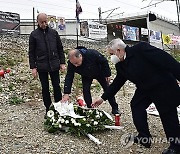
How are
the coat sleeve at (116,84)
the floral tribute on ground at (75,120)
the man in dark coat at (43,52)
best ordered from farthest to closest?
1. the man in dark coat at (43,52)
2. the floral tribute on ground at (75,120)
3. the coat sleeve at (116,84)

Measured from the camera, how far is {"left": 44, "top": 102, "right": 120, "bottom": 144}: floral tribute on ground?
481 centimetres

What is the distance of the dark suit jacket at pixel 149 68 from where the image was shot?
12.0ft

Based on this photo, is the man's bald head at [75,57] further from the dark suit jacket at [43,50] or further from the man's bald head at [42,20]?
the man's bald head at [42,20]

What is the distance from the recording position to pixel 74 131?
4.84 meters

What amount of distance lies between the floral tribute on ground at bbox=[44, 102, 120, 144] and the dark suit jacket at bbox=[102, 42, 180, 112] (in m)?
1.16

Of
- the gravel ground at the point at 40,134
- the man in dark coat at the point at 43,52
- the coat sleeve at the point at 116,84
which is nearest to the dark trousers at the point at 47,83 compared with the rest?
the man in dark coat at the point at 43,52

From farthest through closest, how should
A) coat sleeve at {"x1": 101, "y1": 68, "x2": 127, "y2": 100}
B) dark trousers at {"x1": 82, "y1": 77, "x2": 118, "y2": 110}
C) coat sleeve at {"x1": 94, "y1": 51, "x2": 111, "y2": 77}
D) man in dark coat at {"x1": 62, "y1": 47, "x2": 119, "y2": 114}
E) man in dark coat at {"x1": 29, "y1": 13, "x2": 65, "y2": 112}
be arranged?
1. dark trousers at {"x1": 82, "y1": 77, "x2": 118, "y2": 110}
2. man in dark coat at {"x1": 29, "y1": 13, "x2": 65, "y2": 112}
3. coat sleeve at {"x1": 94, "y1": 51, "x2": 111, "y2": 77}
4. man in dark coat at {"x1": 62, "y1": 47, "x2": 119, "y2": 114}
5. coat sleeve at {"x1": 101, "y1": 68, "x2": 127, "y2": 100}

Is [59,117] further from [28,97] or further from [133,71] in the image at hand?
[28,97]

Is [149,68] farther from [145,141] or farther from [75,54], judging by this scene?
[75,54]

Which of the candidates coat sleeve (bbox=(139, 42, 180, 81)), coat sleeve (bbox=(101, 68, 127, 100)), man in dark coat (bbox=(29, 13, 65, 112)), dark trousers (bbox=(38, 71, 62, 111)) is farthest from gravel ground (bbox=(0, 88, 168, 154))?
coat sleeve (bbox=(139, 42, 180, 81))

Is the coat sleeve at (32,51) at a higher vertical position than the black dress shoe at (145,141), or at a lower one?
higher

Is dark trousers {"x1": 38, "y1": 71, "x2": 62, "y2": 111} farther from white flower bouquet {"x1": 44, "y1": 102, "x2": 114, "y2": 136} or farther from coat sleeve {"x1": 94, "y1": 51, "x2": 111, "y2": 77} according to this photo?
coat sleeve {"x1": 94, "y1": 51, "x2": 111, "y2": 77}

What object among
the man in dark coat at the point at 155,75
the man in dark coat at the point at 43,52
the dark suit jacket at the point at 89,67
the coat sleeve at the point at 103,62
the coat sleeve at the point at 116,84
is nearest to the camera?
the man in dark coat at the point at 155,75

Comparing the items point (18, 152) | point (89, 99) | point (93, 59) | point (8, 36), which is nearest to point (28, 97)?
point (89, 99)
